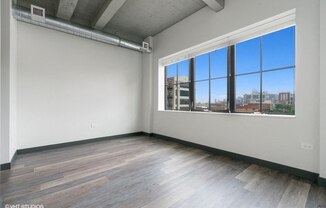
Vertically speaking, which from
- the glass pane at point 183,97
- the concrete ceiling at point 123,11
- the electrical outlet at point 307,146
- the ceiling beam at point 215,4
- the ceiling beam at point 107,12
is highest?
the concrete ceiling at point 123,11

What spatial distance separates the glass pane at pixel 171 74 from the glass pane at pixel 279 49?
2347 mm

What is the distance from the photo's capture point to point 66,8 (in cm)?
310

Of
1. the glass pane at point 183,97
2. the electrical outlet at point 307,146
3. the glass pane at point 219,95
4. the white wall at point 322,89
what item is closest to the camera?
the white wall at point 322,89

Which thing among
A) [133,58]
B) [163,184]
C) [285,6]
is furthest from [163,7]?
[163,184]

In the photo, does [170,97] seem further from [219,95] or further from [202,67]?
[219,95]

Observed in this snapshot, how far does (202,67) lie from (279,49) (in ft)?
5.23

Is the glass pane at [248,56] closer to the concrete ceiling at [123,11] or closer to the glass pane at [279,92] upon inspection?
the glass pane at [279,92]

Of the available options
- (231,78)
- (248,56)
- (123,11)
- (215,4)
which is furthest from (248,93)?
(123,11)

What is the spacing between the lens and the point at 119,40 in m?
4.09

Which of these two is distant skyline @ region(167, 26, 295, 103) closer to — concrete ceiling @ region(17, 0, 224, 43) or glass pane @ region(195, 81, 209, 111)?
glass pane @ region(195, 81, 209, 111)

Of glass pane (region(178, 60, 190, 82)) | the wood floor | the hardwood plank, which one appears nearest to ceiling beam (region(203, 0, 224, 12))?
glass pane (region(178, 60, 190, 82))

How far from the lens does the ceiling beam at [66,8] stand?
2922mm

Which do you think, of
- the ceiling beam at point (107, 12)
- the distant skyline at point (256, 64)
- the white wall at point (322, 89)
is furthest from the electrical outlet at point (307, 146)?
the ceiling beam at point (107, 12)

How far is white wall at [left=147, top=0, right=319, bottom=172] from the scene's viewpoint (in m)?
2.05
